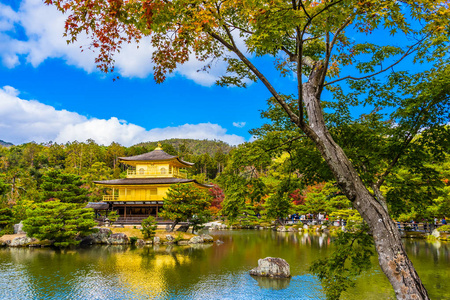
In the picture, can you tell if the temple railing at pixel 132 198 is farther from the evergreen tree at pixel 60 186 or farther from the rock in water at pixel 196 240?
the rock in water at pixel 196 240

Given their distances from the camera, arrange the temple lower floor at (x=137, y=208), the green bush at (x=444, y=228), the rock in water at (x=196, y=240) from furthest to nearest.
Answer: the temple lower floor at (x=137, y=208), the rock in water at (x=196, y=240), the green bush at (x=444, y=228)

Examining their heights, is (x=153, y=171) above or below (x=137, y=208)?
above

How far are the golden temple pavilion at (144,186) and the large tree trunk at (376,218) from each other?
20.9m

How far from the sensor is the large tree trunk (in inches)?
116

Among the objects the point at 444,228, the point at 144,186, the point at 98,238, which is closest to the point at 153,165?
the point at 144,186

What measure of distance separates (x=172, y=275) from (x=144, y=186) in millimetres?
16267

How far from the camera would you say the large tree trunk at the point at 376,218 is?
2959 mm

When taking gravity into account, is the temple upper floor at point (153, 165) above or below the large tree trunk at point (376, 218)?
above

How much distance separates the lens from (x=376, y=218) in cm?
321

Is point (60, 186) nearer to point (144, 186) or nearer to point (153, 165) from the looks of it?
point (144, 186)

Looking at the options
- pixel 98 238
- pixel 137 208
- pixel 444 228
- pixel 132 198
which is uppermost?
pixel 132 198

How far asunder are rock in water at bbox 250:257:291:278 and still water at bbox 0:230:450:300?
34 centimetres

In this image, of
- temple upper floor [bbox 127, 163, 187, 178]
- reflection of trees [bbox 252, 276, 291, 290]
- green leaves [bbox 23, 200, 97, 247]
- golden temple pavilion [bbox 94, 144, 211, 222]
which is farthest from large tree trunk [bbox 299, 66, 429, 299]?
temple upper floor [bbox 127, 163, 187, 178]

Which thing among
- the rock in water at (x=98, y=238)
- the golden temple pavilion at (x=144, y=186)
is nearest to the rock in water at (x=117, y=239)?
the rock in water at (x=98, y=238)
